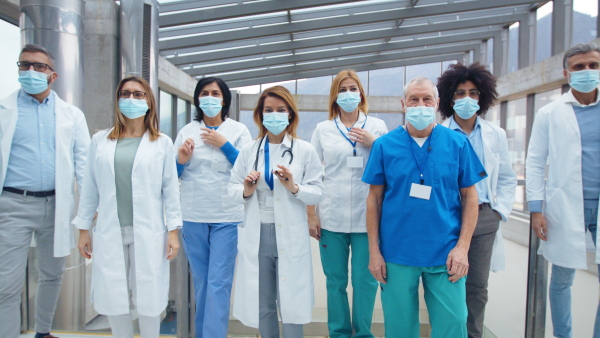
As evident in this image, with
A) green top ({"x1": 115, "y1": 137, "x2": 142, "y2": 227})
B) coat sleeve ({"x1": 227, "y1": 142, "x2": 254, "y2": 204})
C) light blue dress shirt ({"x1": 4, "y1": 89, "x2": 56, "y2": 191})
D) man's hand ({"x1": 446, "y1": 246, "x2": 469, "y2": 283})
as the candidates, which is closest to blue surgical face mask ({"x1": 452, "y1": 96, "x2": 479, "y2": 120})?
man's hand ({"x1": 446, "y1": 246, "x2": 469, "y2": 283})

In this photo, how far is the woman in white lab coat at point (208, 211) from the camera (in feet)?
8.16

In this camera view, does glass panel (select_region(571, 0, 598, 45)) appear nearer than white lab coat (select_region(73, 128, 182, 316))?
No

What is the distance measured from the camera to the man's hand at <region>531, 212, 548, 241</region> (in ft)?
7.73

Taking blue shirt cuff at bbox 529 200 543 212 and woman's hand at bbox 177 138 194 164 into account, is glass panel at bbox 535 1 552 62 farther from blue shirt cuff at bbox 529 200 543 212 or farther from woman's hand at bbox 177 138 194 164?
woman's hand at bbox 177 138 194 164

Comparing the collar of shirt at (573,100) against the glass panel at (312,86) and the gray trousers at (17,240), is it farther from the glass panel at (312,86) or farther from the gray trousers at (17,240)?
the glass panel at (312,86)

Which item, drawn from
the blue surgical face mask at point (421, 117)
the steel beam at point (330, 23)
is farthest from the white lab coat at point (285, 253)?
the steel beam at point (330, 23)

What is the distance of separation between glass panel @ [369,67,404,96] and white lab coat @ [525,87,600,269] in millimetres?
11605

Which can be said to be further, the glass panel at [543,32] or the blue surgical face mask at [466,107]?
the glass panel at [543,32]

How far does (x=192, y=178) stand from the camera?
2578mm

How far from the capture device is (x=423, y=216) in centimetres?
193

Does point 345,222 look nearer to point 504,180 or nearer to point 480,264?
point 480,264

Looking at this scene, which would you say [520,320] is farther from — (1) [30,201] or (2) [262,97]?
(1) [30,201]

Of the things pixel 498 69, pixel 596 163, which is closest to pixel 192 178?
pixel 596 163

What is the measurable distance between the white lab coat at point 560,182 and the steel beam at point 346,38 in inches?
309
